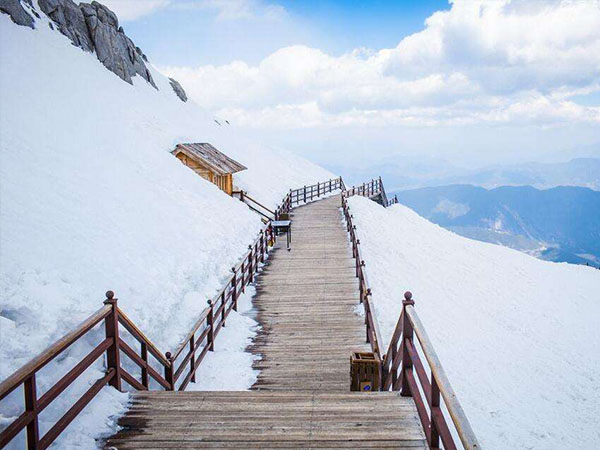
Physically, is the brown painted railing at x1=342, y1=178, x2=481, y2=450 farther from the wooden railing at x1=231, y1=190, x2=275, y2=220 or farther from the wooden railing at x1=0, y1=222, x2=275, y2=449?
the wooden railing at x1=231, y1=190, x2=275, y2=220

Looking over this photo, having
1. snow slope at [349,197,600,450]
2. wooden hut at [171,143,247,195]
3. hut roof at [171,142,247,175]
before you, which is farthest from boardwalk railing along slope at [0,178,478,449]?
wooden hut at [171,143,247,195]

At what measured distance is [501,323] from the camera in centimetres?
2042

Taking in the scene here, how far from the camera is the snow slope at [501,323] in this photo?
13180mm

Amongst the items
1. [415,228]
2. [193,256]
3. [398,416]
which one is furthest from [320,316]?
[415,228]

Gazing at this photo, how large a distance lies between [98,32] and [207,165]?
26.8 meters

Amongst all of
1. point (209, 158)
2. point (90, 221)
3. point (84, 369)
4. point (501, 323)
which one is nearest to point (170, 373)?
point (84, 369)

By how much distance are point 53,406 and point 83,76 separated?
3726 centimetres

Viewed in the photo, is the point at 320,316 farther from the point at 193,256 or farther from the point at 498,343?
the point at 498,343

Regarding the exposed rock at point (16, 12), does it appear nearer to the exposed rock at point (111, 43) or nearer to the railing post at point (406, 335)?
the exposed rock at point (111, 43)

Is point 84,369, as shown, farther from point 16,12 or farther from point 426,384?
point 16,12

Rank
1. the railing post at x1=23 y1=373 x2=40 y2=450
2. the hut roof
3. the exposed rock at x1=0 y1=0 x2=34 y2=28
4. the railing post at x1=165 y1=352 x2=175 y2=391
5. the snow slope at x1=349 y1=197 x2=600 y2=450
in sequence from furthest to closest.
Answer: the exposed rock at x1=0 y1=0 x2=34 y2=28
the hut roof
the snow slope at x1=349 y1=197 x2=600 y2=450
the railing post at x1=165 y1=352 x2=175 y2=391
the railing post at x1=23 y1=373 x2=40 y2=450

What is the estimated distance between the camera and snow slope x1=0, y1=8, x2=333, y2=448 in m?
8.48

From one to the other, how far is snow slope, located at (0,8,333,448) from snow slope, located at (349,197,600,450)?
7244 mm

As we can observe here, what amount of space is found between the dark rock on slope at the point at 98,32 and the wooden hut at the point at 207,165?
19548 mm
